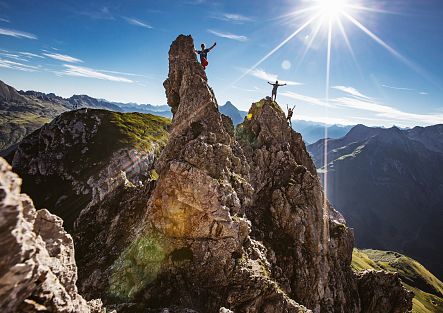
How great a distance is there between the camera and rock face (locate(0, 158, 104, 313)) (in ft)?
36.8

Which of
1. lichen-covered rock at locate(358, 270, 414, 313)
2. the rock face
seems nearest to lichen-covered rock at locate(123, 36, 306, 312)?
the rock face

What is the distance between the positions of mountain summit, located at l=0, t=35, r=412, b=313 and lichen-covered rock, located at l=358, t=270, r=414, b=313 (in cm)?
18

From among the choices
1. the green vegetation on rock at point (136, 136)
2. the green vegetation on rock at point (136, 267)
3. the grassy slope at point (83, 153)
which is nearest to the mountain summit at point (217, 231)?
the green vegetation on rock at point (136, 267)

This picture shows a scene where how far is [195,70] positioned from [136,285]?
3312cm

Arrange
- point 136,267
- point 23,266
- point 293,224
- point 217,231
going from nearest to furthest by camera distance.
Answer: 1. point 23,266
2. point 136,267
3. point 217,231
4. point 293,224

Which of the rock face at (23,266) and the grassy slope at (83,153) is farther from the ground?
the rock face at (23,266)

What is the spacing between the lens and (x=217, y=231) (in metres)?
31.9

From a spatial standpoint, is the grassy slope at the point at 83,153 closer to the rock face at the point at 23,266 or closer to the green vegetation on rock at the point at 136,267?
the green vegetation on rock at the point at 136,267

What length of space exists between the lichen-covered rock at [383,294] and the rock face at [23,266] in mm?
51392

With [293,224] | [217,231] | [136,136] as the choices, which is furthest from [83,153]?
[217,231]

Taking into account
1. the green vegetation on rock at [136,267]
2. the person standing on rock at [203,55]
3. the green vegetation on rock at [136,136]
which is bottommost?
the green vegetation on rock at [136,267]

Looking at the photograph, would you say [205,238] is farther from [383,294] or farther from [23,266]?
[383,294]

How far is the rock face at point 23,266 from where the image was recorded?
11.2m

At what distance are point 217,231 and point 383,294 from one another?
128 ft
